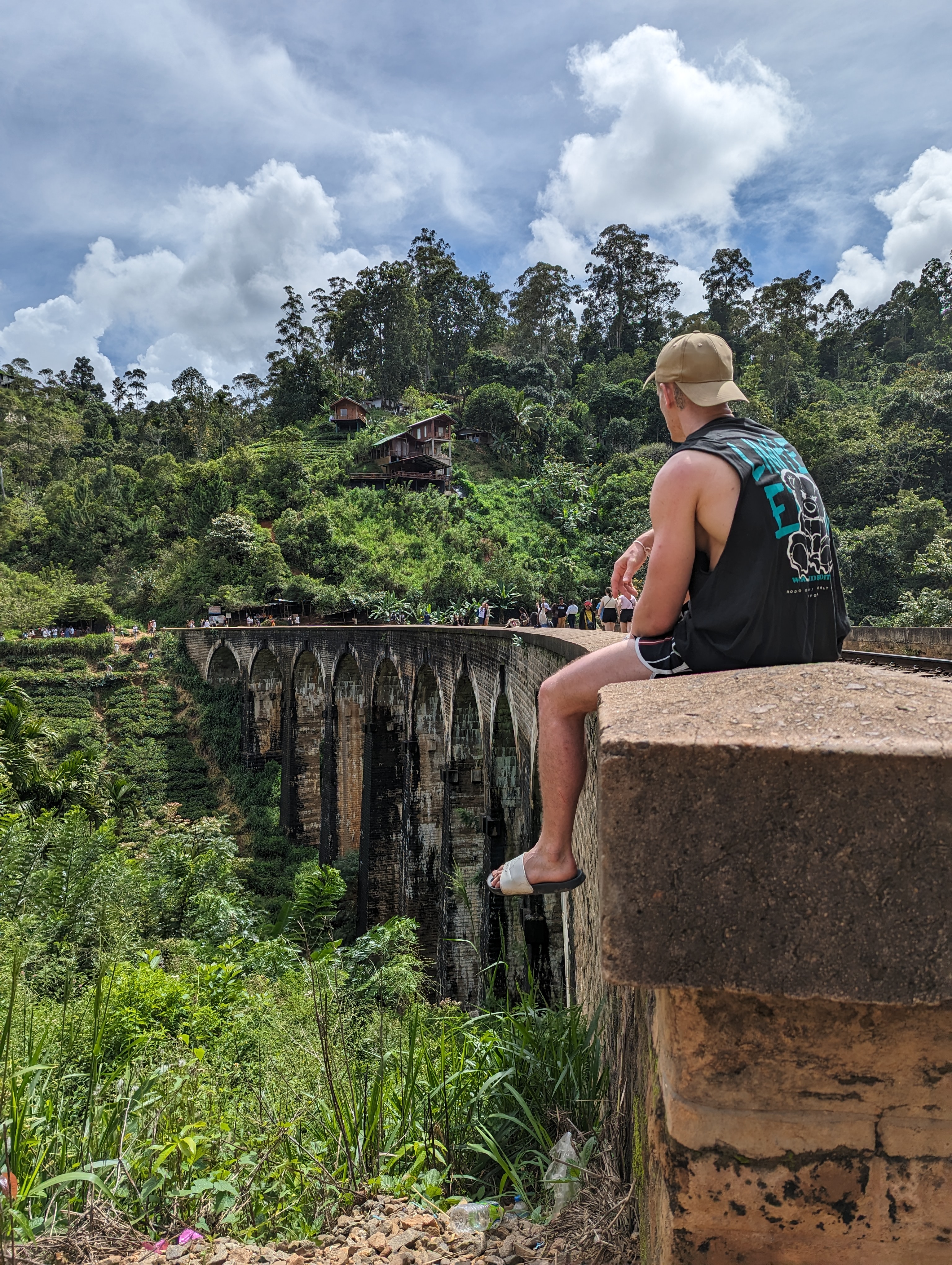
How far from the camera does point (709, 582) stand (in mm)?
1456

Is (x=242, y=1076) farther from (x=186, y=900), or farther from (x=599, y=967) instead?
(x=186, y=900)

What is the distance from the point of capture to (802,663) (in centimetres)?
142

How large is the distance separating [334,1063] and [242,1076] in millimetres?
682

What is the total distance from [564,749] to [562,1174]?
2.82ft

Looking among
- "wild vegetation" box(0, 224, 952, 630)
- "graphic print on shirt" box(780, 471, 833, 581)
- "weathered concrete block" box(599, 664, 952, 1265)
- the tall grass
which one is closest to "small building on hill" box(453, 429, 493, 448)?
"wild vegetation" box(0, 224, 952, 630)

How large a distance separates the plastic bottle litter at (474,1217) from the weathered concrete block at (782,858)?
97cm

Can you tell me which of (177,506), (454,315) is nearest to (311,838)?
(177,506)

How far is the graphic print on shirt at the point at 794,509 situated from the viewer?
145 cm

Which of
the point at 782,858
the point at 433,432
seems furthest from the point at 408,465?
the point at 782,858

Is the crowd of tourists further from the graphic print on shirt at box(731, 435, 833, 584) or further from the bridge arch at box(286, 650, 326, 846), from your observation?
the bridge arch at box(286, 650, 326, 846)

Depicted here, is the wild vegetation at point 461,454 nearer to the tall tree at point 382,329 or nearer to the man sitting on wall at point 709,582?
the tall tree at point 382,329

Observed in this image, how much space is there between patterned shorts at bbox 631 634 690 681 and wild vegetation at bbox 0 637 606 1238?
960mm

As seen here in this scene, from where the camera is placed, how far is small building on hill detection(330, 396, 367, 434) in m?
52.1

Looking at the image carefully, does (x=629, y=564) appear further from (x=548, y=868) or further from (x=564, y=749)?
(x=548, y=868)
